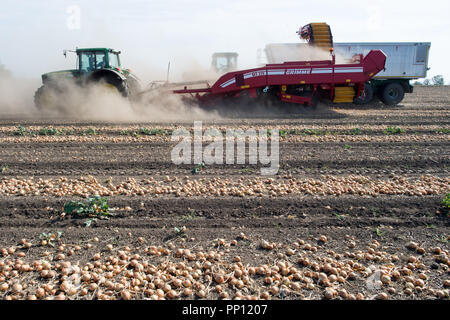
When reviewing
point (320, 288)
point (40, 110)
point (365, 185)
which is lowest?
point (320, 288)

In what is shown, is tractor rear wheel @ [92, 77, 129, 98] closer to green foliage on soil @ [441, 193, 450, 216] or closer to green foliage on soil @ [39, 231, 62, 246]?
green foliage on soil @ [39, 231, 62, 246]

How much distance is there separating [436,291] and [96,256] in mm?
3246

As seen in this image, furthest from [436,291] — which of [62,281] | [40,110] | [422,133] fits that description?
[40,110]

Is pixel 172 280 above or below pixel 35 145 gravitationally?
below

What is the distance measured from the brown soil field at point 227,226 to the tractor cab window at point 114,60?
22.0 ft

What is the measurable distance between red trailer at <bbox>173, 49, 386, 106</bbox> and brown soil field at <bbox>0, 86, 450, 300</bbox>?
5908 mm

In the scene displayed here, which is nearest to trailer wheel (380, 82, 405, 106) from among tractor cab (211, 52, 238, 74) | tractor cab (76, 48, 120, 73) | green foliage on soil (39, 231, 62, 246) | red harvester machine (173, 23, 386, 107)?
red harvester machine (173, 23, 386, 107)

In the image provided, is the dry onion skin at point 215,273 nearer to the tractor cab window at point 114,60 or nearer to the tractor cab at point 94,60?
the tractor cab at point 94,60

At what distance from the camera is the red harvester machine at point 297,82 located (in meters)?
13.7

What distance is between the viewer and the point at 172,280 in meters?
3.18

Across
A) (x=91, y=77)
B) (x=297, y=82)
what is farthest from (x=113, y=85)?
(x=297, y=82)

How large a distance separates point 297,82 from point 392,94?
24.3ft

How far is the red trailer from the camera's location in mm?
13672
